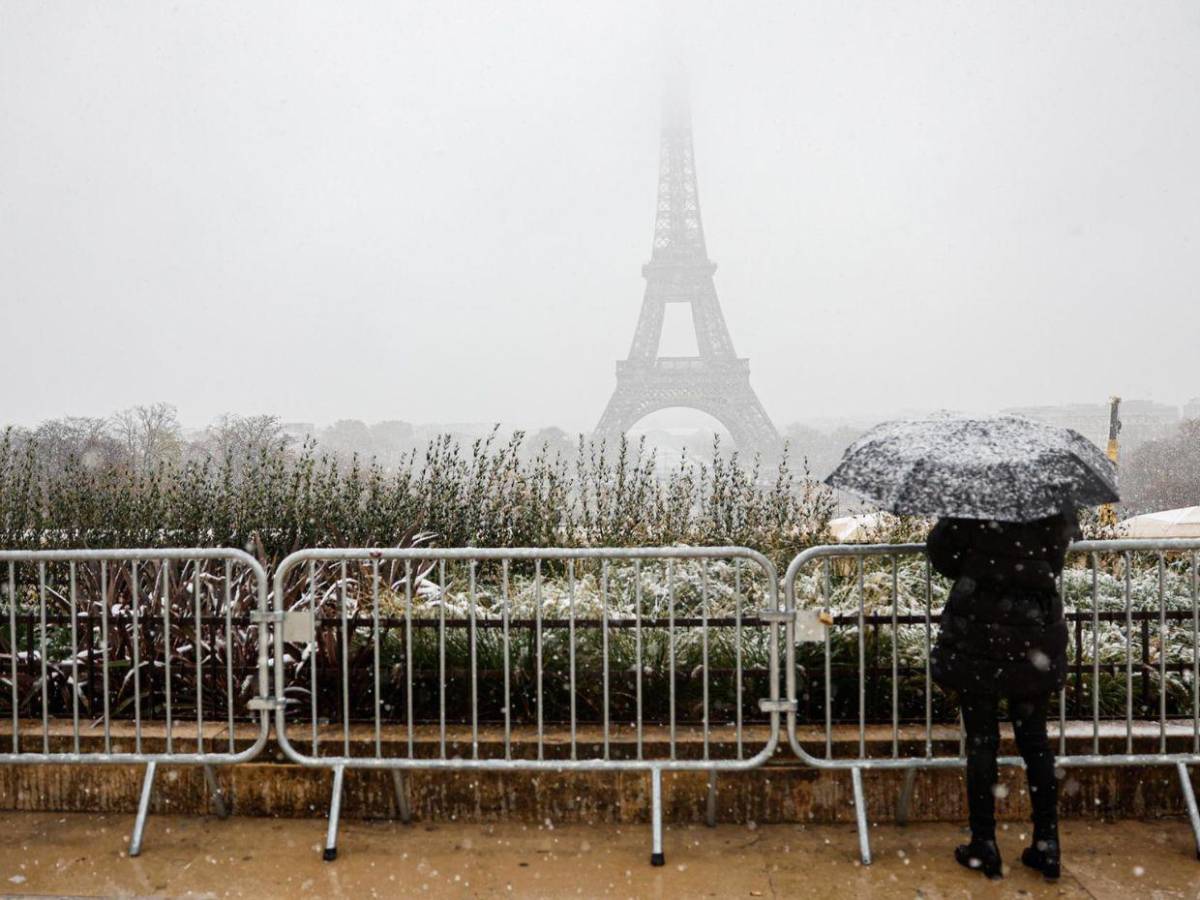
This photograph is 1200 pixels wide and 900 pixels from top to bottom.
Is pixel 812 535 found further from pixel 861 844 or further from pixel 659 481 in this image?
pixel 861 844

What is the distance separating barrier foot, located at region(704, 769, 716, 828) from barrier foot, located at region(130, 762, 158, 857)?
2213 mm

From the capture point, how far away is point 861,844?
3.84m

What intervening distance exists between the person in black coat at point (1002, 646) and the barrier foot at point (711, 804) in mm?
964

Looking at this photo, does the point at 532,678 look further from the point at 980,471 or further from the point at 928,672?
the point at 980,471

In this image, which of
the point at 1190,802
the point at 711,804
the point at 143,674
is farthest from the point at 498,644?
the point at 1190,802

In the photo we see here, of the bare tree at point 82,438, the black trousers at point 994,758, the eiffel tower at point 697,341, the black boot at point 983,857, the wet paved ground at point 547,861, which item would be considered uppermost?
the eiffel tower at point 697,341

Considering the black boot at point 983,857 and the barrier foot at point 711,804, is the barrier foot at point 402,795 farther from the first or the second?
the black boot at point 983,857

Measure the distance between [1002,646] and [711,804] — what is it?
4.47ft

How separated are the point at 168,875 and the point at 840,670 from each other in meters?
2.82

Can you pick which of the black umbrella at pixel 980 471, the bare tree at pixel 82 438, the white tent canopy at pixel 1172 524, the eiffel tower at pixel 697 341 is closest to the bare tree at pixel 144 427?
the bare tree at pixel 82 438

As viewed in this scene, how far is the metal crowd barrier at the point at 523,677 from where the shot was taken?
404 centimetres

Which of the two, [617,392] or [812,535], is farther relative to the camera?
[617,392]

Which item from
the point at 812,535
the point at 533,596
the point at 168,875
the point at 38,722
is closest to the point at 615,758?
the point at 533,596

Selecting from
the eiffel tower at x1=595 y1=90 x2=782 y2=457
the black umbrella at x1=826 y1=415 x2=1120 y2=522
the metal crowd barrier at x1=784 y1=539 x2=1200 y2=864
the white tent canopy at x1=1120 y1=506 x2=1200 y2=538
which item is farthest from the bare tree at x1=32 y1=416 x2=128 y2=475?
the black umbrella at x1=826 y1=415 x2=1120 y2=522
